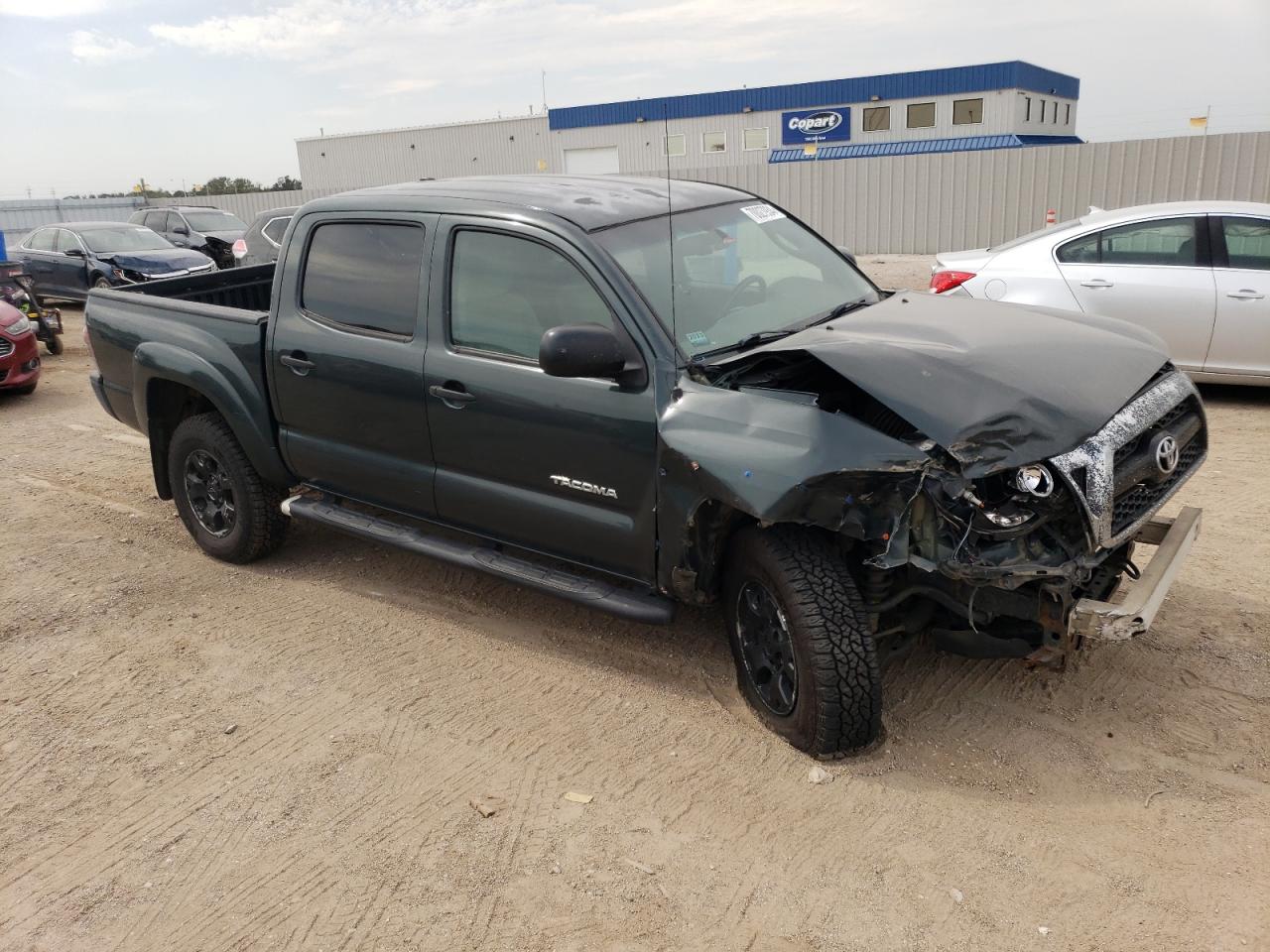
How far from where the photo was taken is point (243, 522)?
554 centimetres

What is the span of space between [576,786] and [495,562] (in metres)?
1.16

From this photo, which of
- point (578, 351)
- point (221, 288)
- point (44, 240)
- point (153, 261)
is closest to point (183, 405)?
point (221, 288)

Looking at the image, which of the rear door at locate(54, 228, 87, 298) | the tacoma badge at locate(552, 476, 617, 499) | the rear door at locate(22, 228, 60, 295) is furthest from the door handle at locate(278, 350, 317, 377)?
the rear door at locate(22, 228, 60, 295)

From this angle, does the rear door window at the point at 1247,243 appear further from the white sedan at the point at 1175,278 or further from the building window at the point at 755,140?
the building window at the point at 755,140

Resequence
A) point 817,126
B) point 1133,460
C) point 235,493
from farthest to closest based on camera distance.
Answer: point 817,126 < point 235,493 < point 1133,460

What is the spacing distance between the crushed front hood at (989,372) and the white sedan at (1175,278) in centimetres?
389

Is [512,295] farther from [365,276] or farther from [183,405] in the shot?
[183,405]

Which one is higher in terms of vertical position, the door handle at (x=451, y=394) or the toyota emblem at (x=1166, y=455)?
the door handle at (x=451, y=394)

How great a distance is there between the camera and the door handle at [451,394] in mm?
4289

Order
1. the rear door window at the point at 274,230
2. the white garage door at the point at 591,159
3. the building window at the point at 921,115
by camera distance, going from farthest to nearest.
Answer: the white garage door at the point at 591,159 → the building window at the point at 921,115 → the rear door window at the point at 274,230

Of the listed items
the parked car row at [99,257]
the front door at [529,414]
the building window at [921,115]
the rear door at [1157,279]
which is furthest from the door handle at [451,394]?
the building window at [921,115]

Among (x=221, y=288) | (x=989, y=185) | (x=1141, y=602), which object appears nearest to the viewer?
(x=1141, y=602)

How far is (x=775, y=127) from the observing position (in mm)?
39438

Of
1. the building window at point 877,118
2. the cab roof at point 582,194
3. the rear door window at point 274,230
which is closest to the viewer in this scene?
the cab roof at point 582,194
